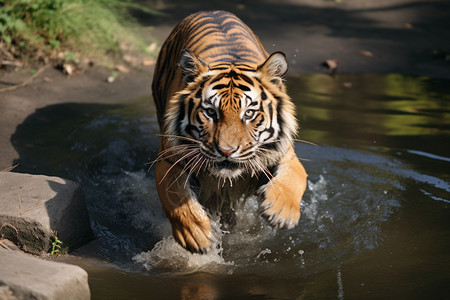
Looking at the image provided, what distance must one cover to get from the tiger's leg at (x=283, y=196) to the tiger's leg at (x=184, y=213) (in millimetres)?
316

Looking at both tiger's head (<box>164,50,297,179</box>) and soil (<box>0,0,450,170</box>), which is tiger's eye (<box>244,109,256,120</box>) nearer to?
tiger's head (<box>164,50,297,179</box>)

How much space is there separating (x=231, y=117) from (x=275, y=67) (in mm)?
389

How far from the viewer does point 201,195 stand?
3217mm

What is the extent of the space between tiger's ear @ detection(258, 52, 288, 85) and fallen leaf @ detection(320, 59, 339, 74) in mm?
3768

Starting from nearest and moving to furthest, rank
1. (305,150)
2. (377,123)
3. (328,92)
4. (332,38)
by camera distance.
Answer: (305,150) < (377,123) < (328,92) < (332,38)

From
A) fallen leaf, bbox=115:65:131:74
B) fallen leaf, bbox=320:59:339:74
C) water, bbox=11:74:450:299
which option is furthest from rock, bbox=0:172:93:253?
fallen leaf, bbox=320:59:339:74

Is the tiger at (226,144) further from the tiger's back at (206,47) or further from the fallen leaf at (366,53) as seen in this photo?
the fallen leaf at (366,53)

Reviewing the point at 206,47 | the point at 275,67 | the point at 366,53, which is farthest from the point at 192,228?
the point at 366,53

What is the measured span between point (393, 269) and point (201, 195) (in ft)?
3.50

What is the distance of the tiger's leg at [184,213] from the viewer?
2877 millimetres

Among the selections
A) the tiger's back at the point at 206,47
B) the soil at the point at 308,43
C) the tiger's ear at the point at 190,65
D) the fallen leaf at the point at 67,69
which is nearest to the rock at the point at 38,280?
the tiger's ear at the point at 190,65

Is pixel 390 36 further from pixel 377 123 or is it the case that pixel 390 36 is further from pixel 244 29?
pixel 244 29

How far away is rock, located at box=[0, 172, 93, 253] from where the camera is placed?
2951 mm

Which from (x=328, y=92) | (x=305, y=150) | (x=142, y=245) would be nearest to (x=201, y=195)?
(x=142, y=245)
